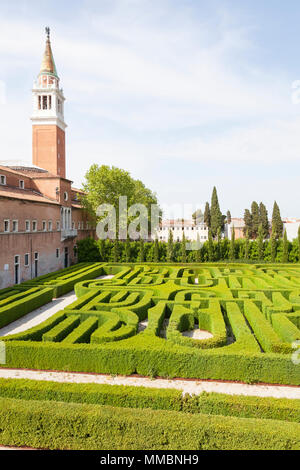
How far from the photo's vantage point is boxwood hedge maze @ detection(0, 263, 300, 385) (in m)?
10.5

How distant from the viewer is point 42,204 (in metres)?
32.2

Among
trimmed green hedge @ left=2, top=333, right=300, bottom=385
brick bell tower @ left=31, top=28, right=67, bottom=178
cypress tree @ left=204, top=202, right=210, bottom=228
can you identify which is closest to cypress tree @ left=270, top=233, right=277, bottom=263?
trimmed green hedge @ left=2, top=333, right=300, bottom=385

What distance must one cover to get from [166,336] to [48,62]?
50461mm

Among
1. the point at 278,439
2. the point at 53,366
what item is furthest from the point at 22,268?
the point at 278,439

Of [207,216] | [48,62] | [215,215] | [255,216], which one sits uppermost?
[48,62]

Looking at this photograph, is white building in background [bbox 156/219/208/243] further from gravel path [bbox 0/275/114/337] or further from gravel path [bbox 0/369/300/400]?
gravel path [bbox 0/369/300/400]

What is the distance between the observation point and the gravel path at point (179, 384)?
9781 millimetres

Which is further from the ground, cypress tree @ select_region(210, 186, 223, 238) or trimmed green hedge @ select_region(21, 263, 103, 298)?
cypress tree @ select_region(210, 186, 223, 238)

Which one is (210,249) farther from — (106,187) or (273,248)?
(106,187)

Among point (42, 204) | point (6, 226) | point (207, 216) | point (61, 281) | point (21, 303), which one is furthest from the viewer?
point (207, 216)

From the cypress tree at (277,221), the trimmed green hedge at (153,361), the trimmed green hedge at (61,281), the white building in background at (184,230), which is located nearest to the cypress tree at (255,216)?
the cypress tree at (277,221)

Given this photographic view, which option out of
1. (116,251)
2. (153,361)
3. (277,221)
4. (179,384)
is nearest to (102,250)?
(116,251)
